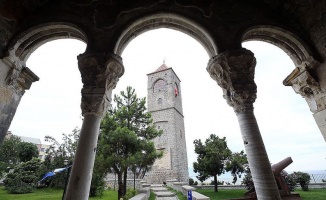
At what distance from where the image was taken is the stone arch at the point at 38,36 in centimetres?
279

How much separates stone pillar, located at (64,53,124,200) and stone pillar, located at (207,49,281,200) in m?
1.47

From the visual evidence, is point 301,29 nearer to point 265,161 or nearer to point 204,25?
point 204,25

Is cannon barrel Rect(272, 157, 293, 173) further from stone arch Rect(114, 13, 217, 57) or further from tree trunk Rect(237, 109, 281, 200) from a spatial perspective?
stone arch Rect(114, 13, 217, 57)

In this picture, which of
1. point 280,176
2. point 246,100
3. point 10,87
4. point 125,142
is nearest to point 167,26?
point 246,100

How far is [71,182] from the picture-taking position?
2025 millimetres

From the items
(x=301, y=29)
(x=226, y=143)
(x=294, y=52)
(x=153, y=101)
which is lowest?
(x=294, y=52)

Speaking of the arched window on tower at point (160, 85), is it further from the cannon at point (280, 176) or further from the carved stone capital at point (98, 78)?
the carved stone capital at point (98, 78)

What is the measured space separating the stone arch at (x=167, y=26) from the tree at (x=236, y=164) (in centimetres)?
1280

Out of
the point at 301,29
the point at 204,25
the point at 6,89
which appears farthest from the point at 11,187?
the point at 301,29

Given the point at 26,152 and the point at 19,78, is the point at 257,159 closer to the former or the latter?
the point at 19,78

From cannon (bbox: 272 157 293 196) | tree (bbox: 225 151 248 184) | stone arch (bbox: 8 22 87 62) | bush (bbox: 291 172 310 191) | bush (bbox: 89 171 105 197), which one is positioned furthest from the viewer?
tree (bbox: 225 151 248 184)

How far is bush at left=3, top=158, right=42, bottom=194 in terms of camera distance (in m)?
15.0

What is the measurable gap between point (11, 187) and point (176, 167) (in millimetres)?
15356

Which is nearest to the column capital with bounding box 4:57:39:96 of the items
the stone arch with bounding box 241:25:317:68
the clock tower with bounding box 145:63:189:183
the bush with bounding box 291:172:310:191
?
the stone arch with bounding box 241:25:317:68
